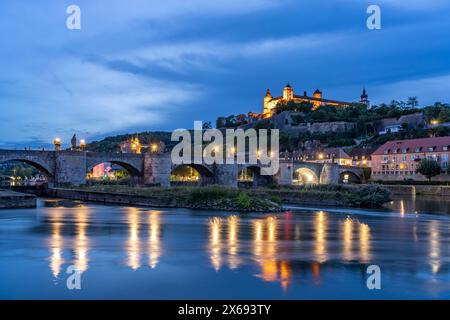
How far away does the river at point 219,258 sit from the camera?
41.5ft

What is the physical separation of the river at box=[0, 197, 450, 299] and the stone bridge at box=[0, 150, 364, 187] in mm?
25432

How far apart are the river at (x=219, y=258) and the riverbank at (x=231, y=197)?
9015 millimetres

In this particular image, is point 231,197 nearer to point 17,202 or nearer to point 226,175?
point 17,202

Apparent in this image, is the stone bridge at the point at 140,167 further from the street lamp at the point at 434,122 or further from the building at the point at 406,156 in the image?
the street lamp at the point at 434,122

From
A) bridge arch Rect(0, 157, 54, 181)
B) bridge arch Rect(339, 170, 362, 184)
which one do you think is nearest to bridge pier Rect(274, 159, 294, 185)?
bridge arch Rect(339, 170, 362, 184)

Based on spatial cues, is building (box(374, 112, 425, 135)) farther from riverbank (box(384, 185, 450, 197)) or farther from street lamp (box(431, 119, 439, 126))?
riverbank (box(384, 185, 450, 197))

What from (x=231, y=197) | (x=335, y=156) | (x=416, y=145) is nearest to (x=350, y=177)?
(x=335, y=156)

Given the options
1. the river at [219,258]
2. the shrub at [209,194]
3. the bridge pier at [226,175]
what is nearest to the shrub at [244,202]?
the shrub at [209,194]

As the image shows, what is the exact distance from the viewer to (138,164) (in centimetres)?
6238

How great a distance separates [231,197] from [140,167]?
25.1 meters

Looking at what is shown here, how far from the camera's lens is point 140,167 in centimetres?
6250

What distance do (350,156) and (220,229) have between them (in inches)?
3167
